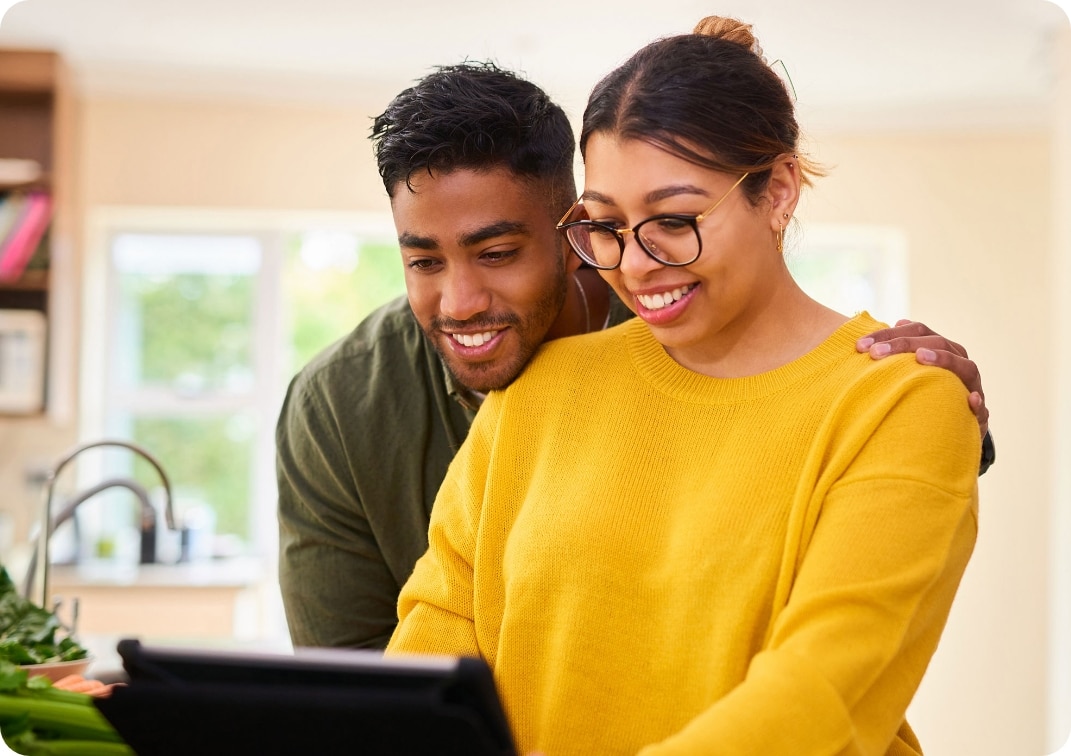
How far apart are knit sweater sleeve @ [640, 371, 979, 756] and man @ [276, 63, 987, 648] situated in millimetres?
104

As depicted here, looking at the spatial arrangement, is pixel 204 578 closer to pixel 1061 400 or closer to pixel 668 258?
pixel 1061 400

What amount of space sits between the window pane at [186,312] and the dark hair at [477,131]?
3.71 metres

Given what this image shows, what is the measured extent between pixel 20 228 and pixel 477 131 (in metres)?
3.57

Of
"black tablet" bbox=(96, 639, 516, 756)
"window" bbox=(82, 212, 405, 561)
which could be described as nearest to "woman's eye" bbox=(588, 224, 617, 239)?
"black tablet" bbox=(96, 639, 516, 756)

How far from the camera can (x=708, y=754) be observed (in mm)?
986

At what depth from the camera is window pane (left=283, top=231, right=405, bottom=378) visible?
5344 mm

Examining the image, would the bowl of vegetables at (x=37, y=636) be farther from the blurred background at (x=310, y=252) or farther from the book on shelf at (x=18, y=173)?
the book on shelf at (x=18, y=173)

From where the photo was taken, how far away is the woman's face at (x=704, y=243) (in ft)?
3.93

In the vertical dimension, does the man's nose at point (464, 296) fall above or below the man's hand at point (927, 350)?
above

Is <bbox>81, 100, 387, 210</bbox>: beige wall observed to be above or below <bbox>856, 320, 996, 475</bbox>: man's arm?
above

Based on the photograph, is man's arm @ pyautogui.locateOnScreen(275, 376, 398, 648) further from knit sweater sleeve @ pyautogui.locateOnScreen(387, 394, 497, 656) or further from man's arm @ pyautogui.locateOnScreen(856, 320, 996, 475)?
man's arm @ pyautogui.locateOnScreen(856, 320, 996, 475)

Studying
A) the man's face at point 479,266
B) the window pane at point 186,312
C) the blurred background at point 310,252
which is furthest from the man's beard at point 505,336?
the window pane at point 186,312

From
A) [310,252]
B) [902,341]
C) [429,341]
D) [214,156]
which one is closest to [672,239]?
[902,341]

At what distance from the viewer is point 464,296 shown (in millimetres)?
1551
